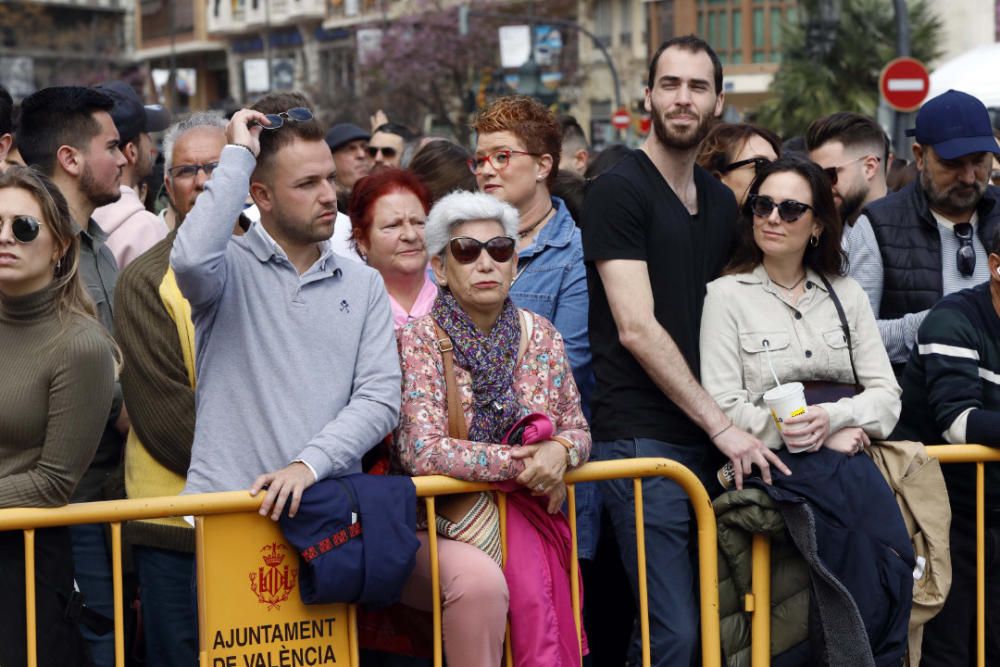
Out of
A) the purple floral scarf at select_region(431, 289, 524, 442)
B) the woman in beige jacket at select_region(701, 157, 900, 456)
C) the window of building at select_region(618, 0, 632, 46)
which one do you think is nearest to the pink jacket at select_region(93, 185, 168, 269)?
the purple floral scarf at select_region(431, 289, 524, 442)

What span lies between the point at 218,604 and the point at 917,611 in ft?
7.67

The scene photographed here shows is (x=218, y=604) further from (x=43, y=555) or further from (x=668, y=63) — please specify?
(x=668, y=63)

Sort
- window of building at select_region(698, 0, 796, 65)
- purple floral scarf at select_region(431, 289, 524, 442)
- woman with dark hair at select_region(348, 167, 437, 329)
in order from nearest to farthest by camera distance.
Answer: purple floral scarf at select_region(431, 289, 524, 442)
woman with dark hair at select_region(348, 167, 437, 329)
window of building at select_region(698, 0, 796, 65)

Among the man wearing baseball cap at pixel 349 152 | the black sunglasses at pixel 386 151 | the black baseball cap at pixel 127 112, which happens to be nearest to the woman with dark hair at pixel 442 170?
the black baseball cap at pixel 127 112

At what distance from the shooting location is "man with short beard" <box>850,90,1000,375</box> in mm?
5266

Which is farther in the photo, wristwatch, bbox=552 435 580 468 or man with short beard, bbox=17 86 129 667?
man with short beard, bbox=17 86 129 667

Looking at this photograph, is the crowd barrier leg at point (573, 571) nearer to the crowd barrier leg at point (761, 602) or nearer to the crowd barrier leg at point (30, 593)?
the crowd barrier leg at point (761, 602)

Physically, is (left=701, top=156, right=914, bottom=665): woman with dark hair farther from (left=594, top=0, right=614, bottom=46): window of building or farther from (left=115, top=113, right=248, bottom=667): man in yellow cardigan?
(left=594, top=0, right=614, bottom=46): window of building

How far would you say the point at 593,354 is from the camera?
15.6 feet

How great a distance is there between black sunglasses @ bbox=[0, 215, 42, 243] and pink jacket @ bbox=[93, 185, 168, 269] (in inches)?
58.2

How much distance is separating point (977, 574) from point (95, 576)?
3.04 metres

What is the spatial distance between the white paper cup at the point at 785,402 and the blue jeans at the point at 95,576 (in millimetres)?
2206

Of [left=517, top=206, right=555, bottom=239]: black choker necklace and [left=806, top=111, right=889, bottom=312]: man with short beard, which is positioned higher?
[left=806, top=111, right=889, bottom=312]: man with short beard

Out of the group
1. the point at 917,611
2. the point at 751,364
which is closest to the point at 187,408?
the point at 751,364
